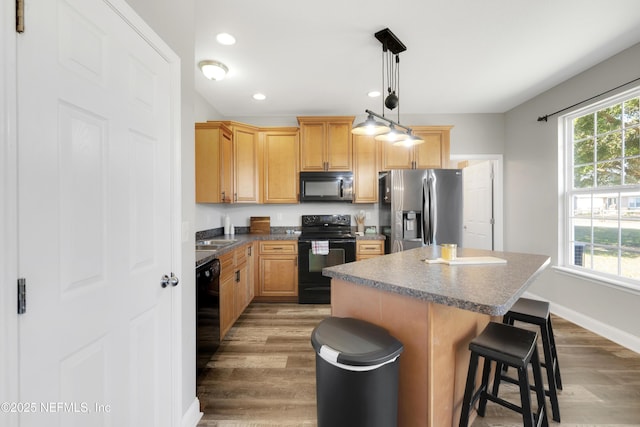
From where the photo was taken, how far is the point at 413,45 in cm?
229

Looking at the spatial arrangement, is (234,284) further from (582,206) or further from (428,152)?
(582,206)

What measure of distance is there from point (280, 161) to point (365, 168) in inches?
49.1

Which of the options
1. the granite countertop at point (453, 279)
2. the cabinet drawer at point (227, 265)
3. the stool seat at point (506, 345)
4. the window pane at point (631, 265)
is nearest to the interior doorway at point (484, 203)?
the window pane at point (631, 265)

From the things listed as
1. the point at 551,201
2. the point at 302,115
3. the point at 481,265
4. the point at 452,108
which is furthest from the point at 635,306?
the point at 302,115

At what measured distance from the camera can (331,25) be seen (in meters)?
2.04

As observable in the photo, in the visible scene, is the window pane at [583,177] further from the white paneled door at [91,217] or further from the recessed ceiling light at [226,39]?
the white paneled door at [91,217]

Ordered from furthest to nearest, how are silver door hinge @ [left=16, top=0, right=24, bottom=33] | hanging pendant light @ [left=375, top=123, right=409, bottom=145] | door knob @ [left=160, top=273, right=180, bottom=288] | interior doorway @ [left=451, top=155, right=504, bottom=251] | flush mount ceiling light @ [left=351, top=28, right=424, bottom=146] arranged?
interior doorway @ [left=451, top=155, right=504, bottom=251] → hanging pendant light @ [left=375, top=123, right=409, bottom=145] → flush mount ceiling light @ [left=351, top=28, right=424, bottom=146] → door knob @ [left=160, top=273, right=180, bottom=288] → silver door hinge @ [left=16, top=0, right=24, bottom=33]

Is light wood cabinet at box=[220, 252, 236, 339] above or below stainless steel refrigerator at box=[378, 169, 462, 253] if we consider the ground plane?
below

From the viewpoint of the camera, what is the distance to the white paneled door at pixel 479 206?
4008 mm

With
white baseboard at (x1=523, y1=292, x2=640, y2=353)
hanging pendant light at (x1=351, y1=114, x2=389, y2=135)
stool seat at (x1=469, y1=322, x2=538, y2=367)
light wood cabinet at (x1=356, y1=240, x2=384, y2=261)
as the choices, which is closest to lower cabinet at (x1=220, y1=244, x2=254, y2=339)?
light wood cabinet at (x1=356, y1=240, x2=384, y2=261)

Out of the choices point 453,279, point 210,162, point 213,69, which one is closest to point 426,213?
point 453,279

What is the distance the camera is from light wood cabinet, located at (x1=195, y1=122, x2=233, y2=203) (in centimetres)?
317

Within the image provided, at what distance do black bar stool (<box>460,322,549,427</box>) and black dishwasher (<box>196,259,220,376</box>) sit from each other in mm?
1664

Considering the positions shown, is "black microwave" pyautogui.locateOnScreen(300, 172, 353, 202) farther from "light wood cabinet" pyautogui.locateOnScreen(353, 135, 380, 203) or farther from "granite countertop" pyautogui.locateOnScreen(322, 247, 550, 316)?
"granite countertop" pyautogui.locateOnScreen(322, 247, 550, 316)
